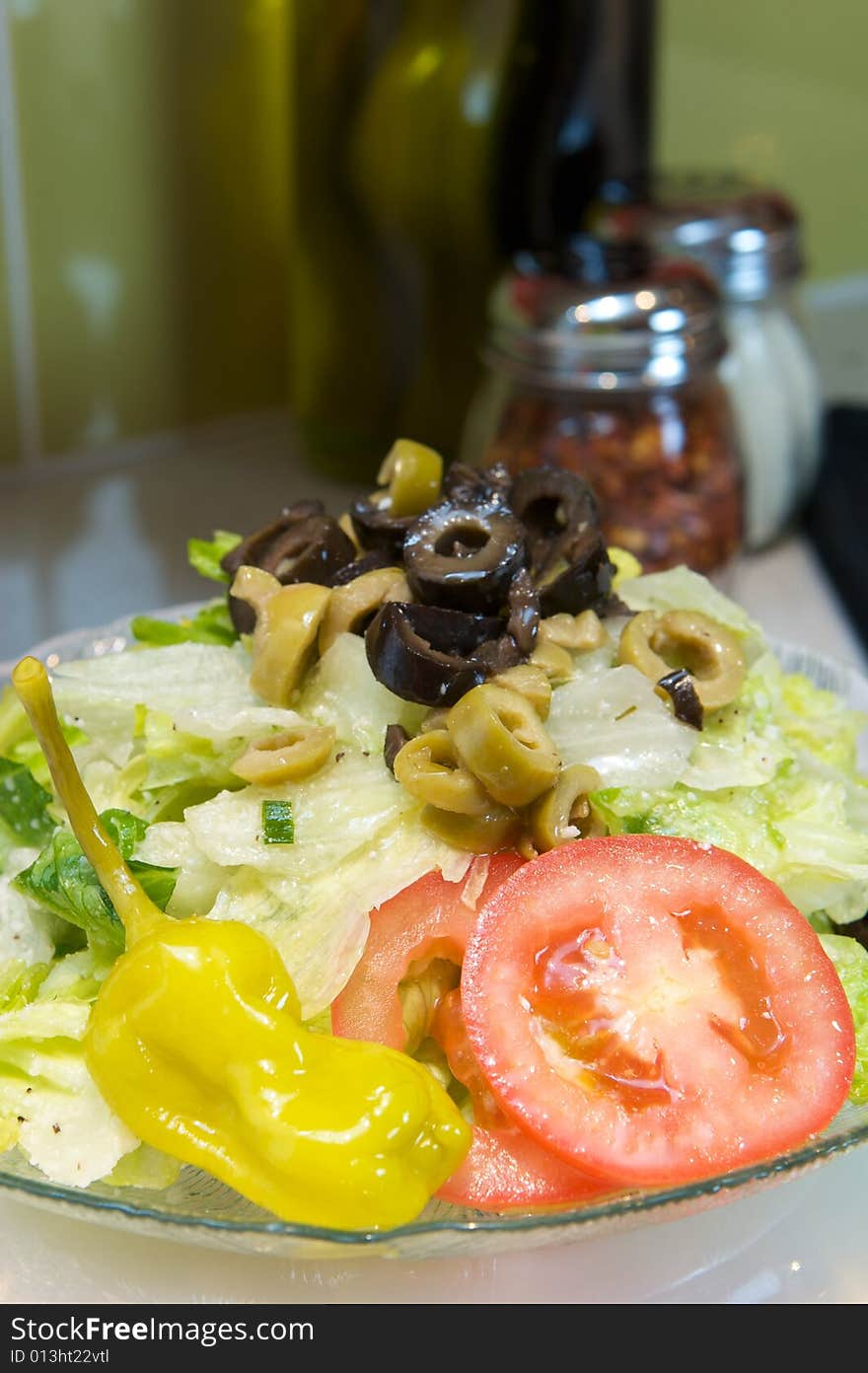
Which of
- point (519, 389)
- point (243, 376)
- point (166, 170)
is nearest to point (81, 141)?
point (166, 170)

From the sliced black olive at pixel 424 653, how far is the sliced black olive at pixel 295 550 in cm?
14

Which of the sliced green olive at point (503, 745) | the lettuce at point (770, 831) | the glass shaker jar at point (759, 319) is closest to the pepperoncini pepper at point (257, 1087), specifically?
the sliced green olive at point (503, 745)

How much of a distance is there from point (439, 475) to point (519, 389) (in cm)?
79

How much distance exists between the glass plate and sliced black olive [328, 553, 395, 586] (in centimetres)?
52

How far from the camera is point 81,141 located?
248cm

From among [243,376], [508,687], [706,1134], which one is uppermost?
A: [508,687]

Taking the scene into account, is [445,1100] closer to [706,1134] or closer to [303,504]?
[706,1134]

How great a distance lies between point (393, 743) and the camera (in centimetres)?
120

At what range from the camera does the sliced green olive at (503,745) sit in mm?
1116

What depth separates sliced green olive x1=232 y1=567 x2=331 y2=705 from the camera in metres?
1.26

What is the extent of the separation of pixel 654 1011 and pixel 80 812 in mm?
425

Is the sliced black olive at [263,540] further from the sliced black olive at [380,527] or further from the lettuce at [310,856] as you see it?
the lettuce at [310,856]

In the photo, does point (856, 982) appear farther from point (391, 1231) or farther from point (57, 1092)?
A: point (57, 1092)

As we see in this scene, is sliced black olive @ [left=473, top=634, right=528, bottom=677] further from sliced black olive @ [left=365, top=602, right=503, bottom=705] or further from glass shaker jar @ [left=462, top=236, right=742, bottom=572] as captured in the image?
glass shaker jar @ [left=462, top=236, right=742, bottom=572]
